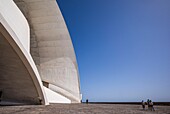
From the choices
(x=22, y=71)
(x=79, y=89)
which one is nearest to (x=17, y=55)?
(x=22, y=71)

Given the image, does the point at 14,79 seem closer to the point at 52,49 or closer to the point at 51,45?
the point at 52,49

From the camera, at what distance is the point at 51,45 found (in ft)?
50.2

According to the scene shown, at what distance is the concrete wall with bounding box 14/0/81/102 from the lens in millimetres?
14602

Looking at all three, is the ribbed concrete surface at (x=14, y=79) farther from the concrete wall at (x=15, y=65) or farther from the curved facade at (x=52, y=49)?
the curved facade at (x=52, y=49)

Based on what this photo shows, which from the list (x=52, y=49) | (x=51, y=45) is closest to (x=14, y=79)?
(x=52, y=49)

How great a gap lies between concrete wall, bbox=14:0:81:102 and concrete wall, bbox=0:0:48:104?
20.5 ft

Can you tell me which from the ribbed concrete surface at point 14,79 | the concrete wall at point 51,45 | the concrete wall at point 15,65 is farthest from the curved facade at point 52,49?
the concrete wall at point 15,65

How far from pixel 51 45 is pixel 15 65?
863 cm

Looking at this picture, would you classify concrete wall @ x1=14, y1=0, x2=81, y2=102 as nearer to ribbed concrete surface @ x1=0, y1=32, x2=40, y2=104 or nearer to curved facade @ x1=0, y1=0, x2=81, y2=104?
curved facade @ x1=0, y1=0, x2=81, y2=104

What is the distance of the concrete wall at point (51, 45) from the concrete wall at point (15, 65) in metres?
6.26

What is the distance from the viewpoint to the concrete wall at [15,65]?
18.5 feet

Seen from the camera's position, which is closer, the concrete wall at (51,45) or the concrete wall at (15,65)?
the concrete wall at (15,65)

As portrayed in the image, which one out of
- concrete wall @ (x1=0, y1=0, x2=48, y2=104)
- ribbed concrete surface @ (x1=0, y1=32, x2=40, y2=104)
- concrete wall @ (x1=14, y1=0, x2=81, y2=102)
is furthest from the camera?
concrete wall @ (x1=14, y1=0, x2=81, y2=102)

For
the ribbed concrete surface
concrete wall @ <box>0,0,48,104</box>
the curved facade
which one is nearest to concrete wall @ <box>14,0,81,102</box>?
the curved facade
